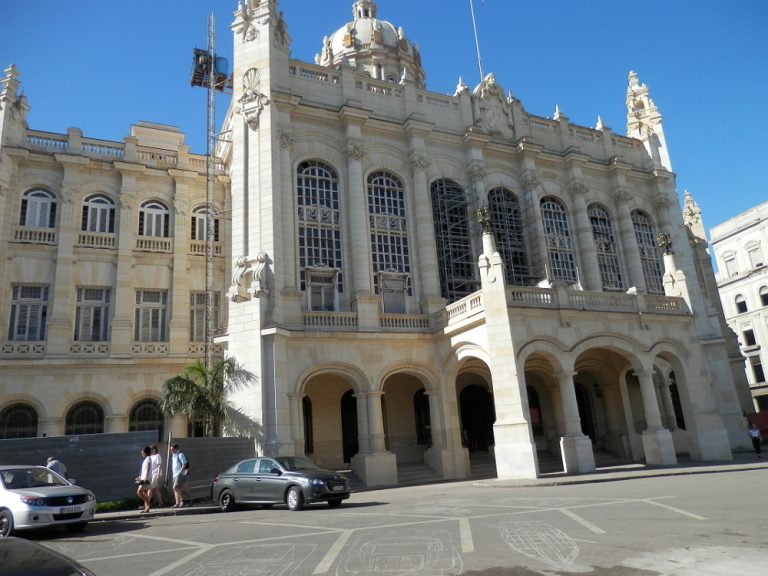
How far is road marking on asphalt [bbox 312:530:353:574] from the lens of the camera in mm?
7722

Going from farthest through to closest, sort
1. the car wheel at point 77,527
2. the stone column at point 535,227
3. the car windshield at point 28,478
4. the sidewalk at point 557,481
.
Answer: the stone column at point 535,227 < the sidewalk at point 557,481 < the car wheel at point 77,527 < the car windshield at point 28,478

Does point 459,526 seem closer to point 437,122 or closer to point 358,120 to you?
point 358,120

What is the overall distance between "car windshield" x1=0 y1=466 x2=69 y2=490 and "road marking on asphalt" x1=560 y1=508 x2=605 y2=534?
1155 centimetres

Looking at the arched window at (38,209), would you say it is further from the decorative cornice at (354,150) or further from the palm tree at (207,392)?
the decorative cornice at (354,150)

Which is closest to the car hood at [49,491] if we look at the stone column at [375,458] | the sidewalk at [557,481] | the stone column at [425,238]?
the sidewalk at [557,481]

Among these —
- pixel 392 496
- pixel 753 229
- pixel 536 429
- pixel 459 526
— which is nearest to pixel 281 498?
pixel 392 496

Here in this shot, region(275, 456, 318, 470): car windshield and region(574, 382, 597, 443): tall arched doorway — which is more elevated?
region(574, 382, 597, 443): tall arched doorway

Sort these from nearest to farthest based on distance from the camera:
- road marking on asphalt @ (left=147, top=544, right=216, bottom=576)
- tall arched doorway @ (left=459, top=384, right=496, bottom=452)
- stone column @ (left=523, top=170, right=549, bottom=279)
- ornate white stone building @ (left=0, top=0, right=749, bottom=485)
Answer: road marking on asphalt @ (left=147, top=544, right=216, bottom=576), ornate white stone building @ (left=0, top=0, right=749, bottom=485), tall arched doorway @ (left=459, top=384, right=496, bottom=452), stone column @ (left=523, top=170, right=549, bottom=279)

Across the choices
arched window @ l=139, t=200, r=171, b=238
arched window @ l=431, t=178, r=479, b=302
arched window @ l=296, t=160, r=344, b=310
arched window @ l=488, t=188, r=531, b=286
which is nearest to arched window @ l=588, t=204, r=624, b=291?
arched window @ l=488, t=188, r=531, b=286

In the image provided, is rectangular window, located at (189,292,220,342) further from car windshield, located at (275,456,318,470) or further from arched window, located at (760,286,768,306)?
arched window, located at (760,286,768,306)

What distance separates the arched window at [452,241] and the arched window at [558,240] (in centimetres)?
507

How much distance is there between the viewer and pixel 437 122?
105 ft

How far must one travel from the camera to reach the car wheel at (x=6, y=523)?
39.0 feet

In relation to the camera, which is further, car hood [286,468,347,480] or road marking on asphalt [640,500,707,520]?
car hood [286,468,347,480]
